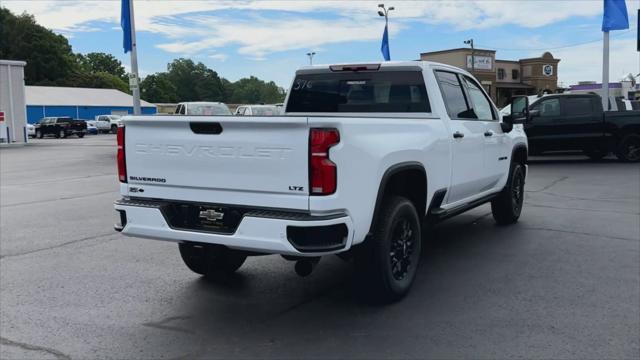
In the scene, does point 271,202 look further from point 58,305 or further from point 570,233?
point 570,233

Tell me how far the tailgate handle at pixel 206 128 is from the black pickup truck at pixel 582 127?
1349 centimetres

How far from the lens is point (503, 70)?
6544 centimetres

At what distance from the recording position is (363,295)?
4785mm

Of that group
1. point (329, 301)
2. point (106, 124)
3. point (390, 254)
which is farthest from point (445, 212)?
point (106, 124)

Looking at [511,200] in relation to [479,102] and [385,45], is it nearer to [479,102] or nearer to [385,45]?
[479,102]

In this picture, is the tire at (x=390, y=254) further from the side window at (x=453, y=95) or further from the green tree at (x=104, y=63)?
the green tree at (x=104, y=63)

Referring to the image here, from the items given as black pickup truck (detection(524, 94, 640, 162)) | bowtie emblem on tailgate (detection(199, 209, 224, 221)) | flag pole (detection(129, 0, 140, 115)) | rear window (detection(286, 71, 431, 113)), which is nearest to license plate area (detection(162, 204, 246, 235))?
bowtie emblem on tailgate (detection(199, 209, 224, 221))

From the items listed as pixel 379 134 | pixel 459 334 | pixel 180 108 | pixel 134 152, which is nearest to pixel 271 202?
pixel 379 134

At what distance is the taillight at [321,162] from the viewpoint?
3.91m

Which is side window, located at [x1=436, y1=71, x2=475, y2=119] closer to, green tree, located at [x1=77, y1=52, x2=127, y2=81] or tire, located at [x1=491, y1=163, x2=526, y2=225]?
tire, located at [x1=491, y1=163, x2=526, y2=225]

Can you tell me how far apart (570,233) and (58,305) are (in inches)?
234

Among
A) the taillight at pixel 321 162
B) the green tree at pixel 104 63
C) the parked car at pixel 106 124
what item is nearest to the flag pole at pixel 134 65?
the taillight at pixel 321 162

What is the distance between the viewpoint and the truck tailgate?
157 inches

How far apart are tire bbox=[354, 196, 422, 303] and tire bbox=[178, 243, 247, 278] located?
1.44 meters
